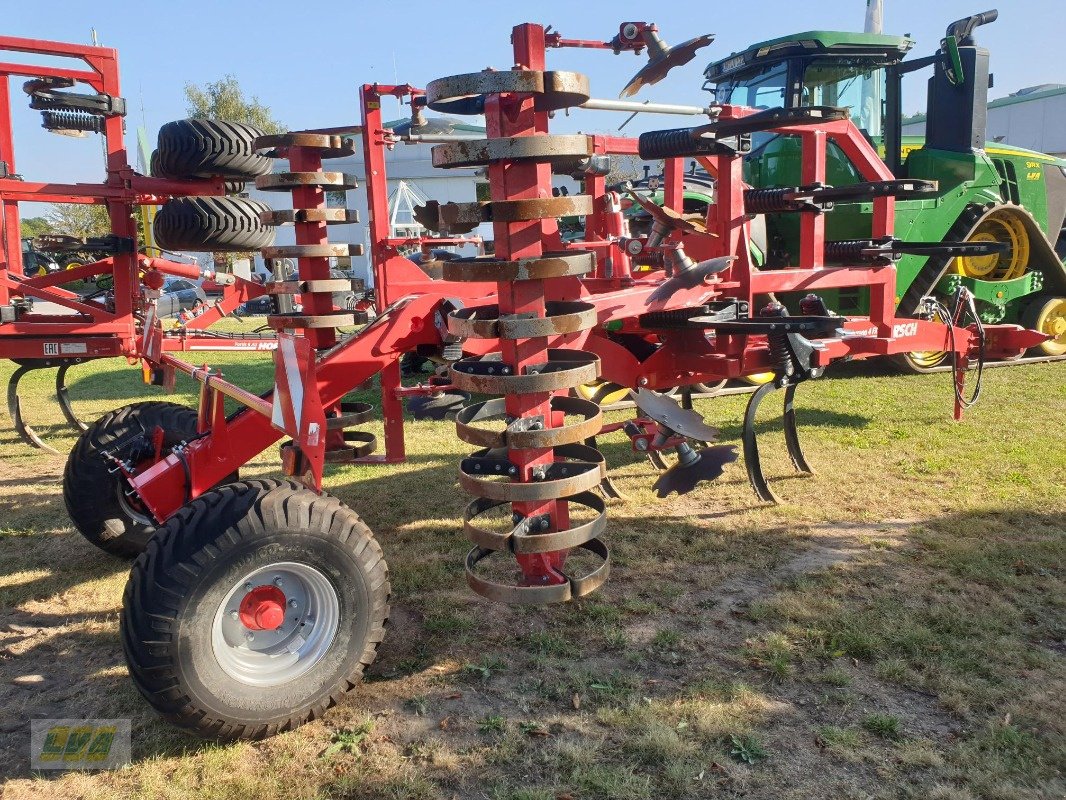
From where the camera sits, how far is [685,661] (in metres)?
3.02

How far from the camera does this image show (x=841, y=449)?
227 inches

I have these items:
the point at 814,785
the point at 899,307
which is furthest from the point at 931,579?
the point at 899,307

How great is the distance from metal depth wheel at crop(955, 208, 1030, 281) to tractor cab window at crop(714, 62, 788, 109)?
2628 millimetres

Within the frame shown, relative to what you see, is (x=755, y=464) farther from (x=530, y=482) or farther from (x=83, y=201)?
(x=83, y=201)

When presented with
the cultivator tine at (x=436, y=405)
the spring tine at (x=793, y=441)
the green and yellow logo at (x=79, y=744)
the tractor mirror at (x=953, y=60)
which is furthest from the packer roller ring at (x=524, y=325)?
the tractor mirror at (x=953, y=60)

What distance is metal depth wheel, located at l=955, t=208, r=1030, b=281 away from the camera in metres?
8.51

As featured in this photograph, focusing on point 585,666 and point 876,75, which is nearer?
point 585,666

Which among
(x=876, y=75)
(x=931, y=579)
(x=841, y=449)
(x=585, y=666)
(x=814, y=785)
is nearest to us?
(x=814, y=785)

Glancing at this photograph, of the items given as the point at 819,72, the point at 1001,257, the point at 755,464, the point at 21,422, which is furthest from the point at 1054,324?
the point at 21,422

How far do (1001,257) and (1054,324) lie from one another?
118 cm

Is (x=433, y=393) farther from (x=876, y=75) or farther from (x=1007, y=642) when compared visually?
(x=876, y=75)

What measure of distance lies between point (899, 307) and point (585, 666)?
628 centimetres

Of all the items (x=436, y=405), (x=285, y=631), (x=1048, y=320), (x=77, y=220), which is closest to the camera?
(x=285, y=631)

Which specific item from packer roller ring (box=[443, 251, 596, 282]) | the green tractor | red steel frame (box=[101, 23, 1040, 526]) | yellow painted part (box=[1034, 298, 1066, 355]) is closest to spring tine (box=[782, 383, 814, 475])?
red steel frame (box=[101, 23, 1040, 526])
